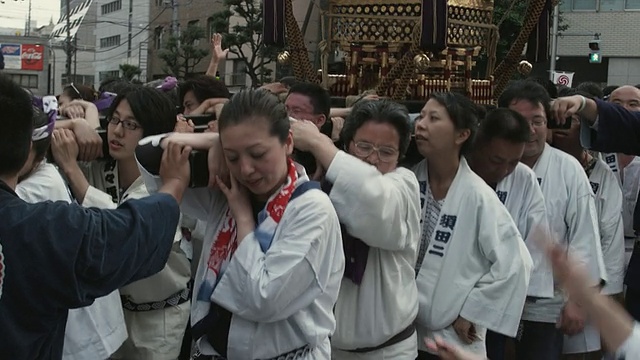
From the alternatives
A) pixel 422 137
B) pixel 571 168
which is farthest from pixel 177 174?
pixel 571 168

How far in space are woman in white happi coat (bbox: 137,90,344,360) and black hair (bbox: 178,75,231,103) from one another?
1861 mm

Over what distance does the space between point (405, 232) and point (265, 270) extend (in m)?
0.68

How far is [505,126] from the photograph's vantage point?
3.26 m

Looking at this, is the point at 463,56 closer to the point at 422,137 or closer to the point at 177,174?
the point at 422,137

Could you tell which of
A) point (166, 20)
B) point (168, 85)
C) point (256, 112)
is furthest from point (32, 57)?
point (256, 112)

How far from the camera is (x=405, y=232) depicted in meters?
2.56

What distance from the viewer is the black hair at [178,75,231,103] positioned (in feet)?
13.1

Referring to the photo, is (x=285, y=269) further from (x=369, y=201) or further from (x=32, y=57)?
(x=32, y=57)

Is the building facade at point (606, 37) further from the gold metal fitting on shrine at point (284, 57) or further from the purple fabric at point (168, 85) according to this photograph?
the purple fabric at point (168, 85)

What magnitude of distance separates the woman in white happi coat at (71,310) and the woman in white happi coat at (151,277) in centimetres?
31

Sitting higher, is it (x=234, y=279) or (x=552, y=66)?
(x=552, y=66)

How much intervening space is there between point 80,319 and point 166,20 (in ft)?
119

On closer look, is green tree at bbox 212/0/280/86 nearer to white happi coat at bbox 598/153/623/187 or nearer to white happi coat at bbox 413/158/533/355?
white happi coat at bbox 598/153/623/187

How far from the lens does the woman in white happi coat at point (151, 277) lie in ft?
9.27
